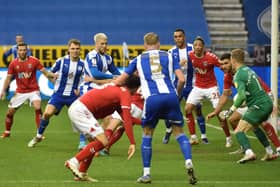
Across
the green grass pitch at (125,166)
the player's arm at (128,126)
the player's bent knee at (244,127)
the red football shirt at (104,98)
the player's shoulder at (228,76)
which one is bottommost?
the green grass pitch at (125,166)

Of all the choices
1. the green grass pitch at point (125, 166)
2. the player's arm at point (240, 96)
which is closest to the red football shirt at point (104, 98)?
the green grass pitch at point (125, 166)

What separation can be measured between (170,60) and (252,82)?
7.56ft

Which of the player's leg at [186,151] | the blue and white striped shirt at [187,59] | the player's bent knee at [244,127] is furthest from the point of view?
the blue and white striped shirt at [187,59]

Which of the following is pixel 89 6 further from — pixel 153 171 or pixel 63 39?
pixel 153 171

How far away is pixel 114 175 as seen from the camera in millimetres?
12336

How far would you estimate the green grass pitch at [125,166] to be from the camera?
1172 cm

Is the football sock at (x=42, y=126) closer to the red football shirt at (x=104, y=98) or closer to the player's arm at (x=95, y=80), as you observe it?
the player's arm at (x=95, y=80)

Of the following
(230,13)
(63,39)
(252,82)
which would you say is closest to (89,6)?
(63,39)

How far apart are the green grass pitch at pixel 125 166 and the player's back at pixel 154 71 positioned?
1281 millimetres

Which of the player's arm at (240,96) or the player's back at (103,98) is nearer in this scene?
the player's back at (103,98)

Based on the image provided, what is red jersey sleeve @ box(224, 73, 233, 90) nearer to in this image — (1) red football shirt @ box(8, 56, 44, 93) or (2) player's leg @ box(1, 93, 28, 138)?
(1) red football shirt @ box(8, 56, 44, 93)

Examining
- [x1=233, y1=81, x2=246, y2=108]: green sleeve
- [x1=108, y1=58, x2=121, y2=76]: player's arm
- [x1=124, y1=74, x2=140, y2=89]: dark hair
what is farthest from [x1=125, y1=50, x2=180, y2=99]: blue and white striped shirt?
[x1=108, y1=58, x2=121, y2=76]: player's arm

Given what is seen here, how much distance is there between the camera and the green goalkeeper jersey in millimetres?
13106

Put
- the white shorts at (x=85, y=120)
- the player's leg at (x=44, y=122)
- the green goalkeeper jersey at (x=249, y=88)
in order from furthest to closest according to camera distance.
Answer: the player's leg at (x=44, y=122)
the green goalkeeper jersey at (x=249, y=88)
the white shorts at (x=85, y=120)
